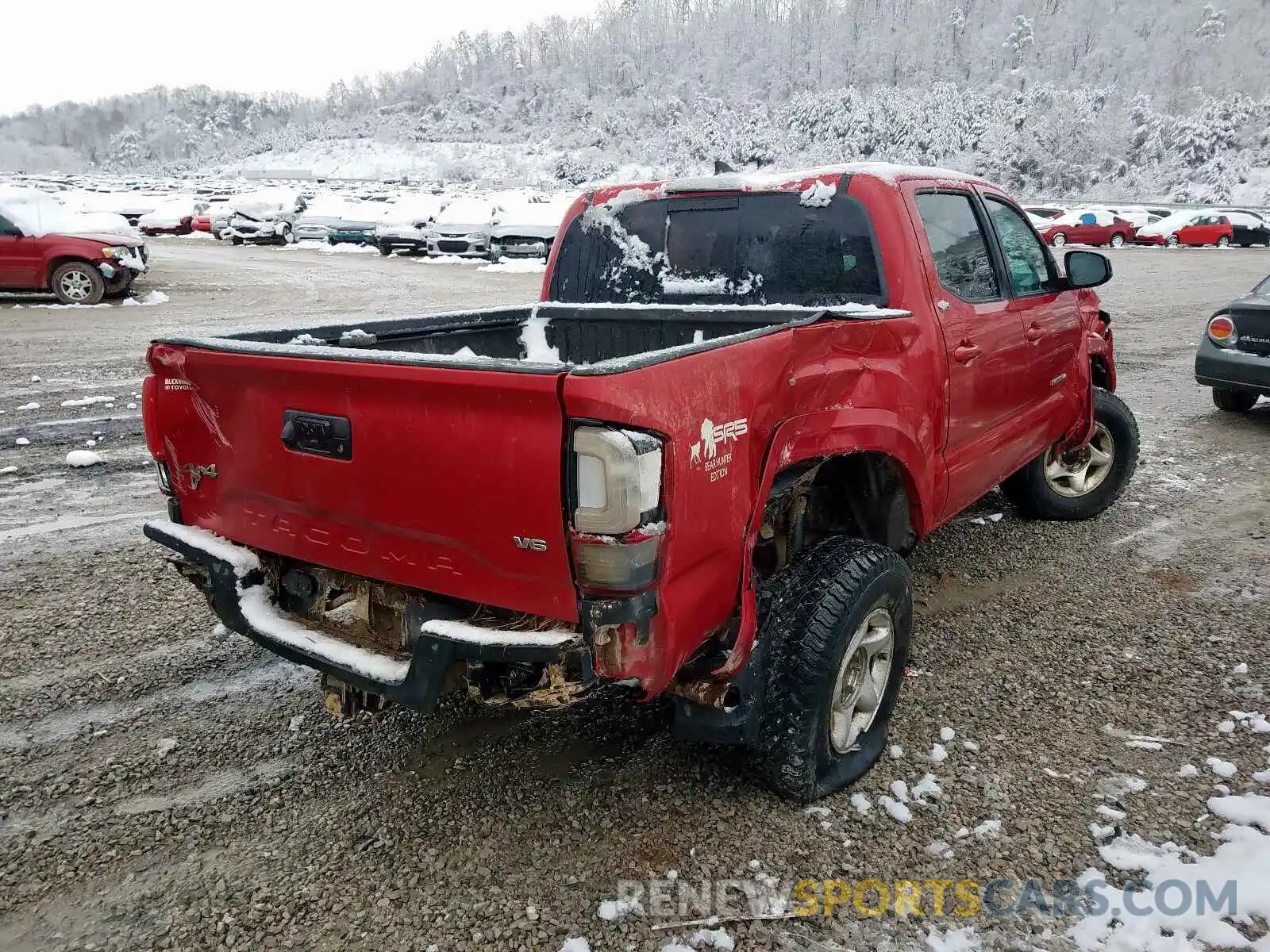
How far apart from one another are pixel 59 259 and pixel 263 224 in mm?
16758

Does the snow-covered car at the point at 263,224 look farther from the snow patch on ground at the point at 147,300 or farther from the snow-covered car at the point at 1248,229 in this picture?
the snow-covered car at the point at 1248,229

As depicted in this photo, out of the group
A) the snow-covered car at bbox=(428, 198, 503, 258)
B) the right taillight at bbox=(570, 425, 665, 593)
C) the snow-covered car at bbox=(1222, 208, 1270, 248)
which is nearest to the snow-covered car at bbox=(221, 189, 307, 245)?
the snow-covered car at bbox=(428, 198, 503, 258)

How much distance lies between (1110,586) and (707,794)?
2.69m

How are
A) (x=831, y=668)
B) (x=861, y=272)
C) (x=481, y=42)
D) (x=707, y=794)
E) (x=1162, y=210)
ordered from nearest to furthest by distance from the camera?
(x=831, y=668), (x=707, y=794), (x=861, y=272), (x=1162, y=210), (x=481, y=42)

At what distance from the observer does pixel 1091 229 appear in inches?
1331

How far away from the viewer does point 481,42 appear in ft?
482

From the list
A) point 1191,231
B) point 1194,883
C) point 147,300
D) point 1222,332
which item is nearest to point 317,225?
point 147,300

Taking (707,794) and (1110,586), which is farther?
(1110,586)

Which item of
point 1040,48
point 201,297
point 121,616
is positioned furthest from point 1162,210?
point 1040,48

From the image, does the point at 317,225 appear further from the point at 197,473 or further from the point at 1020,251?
the point at 197,473

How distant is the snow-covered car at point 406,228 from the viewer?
2656 centimetres

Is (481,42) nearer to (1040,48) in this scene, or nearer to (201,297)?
(1040,48)

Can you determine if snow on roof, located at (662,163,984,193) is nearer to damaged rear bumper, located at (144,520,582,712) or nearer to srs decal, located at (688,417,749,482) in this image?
srs decal, located at (688,417,749,482)

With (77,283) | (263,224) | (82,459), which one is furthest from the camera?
(263,224)
